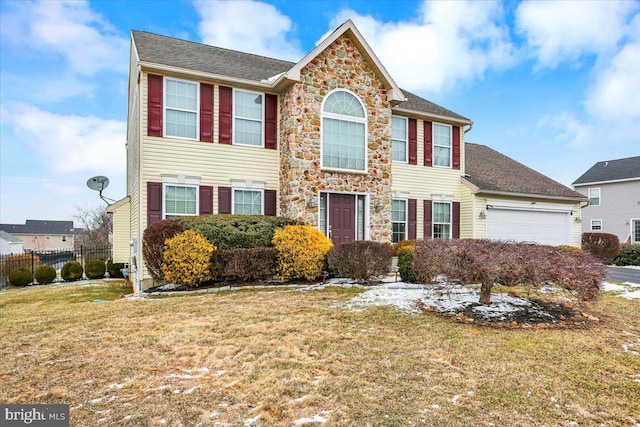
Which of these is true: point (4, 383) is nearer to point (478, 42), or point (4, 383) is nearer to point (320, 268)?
point (320, 268)

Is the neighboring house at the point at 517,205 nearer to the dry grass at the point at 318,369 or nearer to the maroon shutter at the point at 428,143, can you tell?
the maroon shutter at the point at 428,143

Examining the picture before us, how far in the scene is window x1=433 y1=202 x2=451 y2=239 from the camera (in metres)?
15.4

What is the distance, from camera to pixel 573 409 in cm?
332

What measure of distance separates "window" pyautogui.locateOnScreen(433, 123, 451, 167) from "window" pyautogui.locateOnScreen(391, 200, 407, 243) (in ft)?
7.84

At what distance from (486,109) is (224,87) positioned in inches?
520

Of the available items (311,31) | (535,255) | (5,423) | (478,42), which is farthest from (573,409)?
(311,31)

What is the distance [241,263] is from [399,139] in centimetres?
831

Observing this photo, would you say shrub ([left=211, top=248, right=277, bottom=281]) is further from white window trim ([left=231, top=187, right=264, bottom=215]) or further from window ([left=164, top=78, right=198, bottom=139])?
window ([left=164, top=78, right=198, bottom=139])

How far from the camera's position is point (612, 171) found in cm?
2784

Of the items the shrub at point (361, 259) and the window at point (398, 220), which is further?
Answer: the window at point (398, 220)

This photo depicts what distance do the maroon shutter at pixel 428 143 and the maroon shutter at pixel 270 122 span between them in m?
6.19

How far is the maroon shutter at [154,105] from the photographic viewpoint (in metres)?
10.6

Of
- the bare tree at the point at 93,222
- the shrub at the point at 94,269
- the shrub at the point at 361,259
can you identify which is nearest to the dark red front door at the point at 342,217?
the shrub at the point at 361,259

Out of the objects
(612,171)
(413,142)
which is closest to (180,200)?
(413,142)
